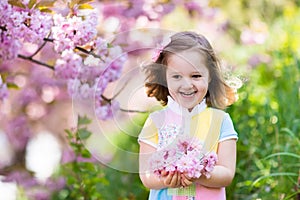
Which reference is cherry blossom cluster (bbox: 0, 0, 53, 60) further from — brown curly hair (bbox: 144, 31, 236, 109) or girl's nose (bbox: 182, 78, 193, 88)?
girl's nose (bbox: 182, 78, 193, 88)

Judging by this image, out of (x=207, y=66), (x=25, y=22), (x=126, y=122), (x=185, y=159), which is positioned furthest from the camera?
(x=25, y=22)

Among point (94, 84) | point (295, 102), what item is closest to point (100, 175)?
point (94, 84)

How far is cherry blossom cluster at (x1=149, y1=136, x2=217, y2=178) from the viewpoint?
2168 millimetres

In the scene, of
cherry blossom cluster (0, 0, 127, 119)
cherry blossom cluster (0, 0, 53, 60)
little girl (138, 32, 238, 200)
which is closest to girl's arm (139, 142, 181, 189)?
little girl (138, 32, 238, 200)

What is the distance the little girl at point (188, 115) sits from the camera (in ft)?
7.34

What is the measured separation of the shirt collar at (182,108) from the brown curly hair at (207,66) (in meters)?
0.03

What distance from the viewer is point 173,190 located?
2.30 metres

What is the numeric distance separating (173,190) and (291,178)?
1048 mm

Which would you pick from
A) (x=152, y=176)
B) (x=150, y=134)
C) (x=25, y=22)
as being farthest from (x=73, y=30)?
(x=152, y=176)

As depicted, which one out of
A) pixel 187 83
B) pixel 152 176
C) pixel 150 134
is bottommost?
pixel 152 176

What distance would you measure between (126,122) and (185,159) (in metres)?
0.33

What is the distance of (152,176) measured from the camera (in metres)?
2.28

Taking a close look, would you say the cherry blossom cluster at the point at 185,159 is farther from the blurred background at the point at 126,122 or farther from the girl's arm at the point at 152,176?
the blurred background at the point at 126,122

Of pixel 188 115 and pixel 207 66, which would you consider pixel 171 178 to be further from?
pixel 207 66
